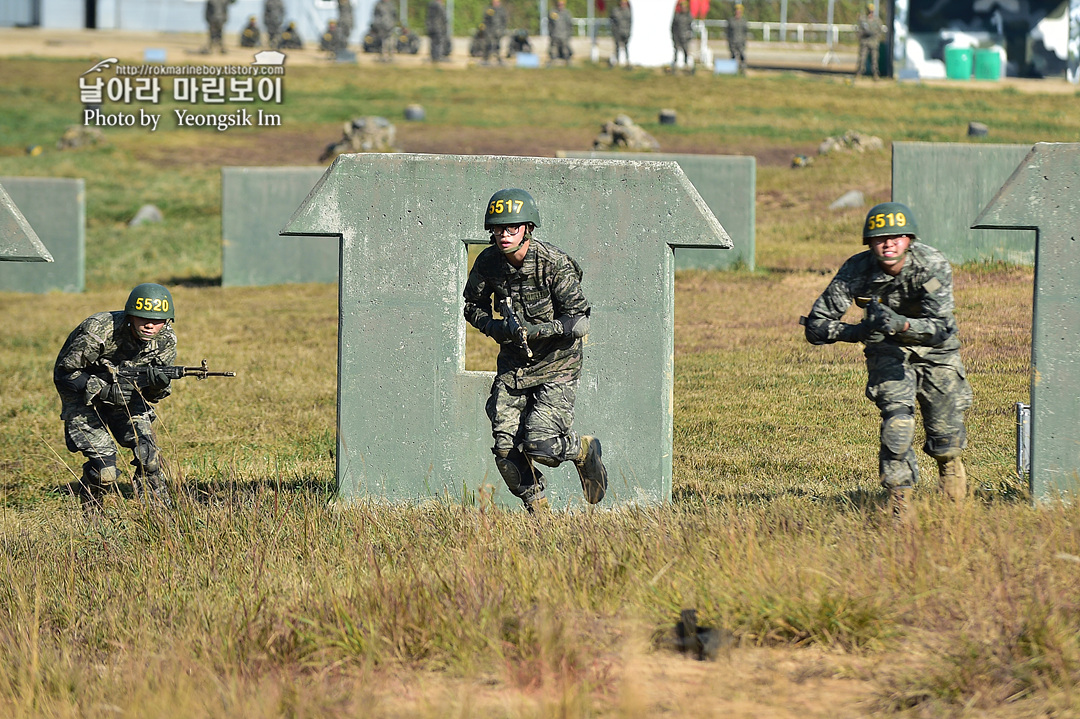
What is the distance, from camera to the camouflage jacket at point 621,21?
49438 millimetres

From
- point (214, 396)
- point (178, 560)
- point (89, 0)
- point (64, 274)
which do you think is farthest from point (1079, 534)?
point (89, 0)

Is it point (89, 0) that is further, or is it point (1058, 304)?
point (89, 0)

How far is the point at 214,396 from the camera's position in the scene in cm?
1267

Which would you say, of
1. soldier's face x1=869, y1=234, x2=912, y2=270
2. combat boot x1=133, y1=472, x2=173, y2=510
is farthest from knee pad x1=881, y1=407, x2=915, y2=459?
combat boot x1=133, y1=472, x2=173, y2=510

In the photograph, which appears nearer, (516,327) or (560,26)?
(516,327)

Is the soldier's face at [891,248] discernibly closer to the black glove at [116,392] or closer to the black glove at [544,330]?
the black glove at [544,330]

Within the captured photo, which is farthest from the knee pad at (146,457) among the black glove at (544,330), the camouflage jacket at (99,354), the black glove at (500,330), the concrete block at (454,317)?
the black glove at (544,330)

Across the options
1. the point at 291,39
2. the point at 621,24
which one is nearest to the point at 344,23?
the point at 291,39

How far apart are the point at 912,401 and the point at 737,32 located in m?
44.1

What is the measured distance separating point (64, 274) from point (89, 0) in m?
45.2

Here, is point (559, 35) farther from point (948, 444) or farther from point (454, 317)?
point (948, 444)

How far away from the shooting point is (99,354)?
8.03 metres

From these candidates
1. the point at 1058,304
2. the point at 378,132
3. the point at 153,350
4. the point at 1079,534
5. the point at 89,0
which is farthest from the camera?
the point at 89,0

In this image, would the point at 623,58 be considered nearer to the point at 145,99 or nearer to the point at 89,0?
the point at 145,99
